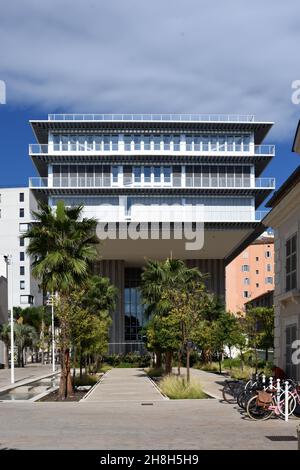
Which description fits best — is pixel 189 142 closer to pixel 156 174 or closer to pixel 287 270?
pixel 156 174

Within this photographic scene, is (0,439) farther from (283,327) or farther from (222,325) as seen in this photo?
(222,325)

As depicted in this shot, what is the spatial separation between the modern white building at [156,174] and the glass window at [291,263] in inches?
1960

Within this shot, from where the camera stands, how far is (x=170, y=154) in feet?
A: 247

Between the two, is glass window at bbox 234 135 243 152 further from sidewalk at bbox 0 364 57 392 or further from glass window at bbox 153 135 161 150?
sidewalk at bbox 0 364 57 392

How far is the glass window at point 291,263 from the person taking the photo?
2304 cm

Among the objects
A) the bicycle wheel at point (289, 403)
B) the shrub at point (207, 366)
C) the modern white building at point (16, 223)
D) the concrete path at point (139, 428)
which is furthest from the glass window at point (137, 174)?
the modern white building at point (16, 223)

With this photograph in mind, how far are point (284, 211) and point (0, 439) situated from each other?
13.9 meters

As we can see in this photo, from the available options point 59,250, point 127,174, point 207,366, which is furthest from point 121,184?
point 59,250

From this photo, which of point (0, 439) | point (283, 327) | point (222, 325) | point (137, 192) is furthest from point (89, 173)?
point (0, 439)

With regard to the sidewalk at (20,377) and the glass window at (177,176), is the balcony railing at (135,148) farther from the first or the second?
the sidewalk at (20,377)

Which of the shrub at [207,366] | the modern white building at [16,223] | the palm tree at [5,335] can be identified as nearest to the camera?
the shrub at [207,366]

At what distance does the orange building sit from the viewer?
13150 centimetres

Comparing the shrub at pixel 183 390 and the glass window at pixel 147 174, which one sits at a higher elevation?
the glass window at pixel 147 174

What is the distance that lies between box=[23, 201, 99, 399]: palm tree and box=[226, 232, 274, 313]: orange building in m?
106
